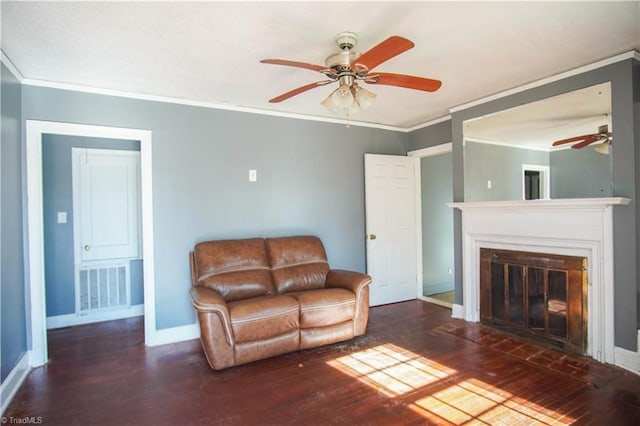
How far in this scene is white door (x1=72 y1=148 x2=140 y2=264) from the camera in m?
3.99

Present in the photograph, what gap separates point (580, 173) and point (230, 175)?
326 cm

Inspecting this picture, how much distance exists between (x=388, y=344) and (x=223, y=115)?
9.36ft

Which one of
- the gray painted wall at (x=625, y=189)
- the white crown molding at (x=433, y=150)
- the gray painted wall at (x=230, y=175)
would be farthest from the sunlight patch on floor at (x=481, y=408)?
the white crown molding at (x=433, y=150)

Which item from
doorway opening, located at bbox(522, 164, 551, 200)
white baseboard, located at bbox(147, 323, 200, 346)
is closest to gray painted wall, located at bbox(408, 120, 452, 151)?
doorway opening, located at bbox(522, 164, 551, 200)

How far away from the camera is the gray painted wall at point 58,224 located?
3842 mm

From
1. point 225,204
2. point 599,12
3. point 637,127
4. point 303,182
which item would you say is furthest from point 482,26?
point 225,204

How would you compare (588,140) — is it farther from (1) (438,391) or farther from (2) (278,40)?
(2) (278,40)

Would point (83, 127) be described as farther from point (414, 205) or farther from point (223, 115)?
point (414, 205)

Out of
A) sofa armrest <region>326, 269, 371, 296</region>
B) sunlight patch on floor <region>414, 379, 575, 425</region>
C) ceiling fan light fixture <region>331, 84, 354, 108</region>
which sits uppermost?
ceiling fan light fixture <region>331, 84, 354, 108</region>

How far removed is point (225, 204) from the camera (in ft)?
12.0

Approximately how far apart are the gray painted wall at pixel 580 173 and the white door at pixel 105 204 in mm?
4552

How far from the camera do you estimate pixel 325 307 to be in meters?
3.06

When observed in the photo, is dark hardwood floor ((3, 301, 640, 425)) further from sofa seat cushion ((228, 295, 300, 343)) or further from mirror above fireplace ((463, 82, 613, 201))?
mirror above fireplace ((463, 82, 613, 201))

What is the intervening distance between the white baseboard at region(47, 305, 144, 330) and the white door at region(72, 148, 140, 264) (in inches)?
25.3
